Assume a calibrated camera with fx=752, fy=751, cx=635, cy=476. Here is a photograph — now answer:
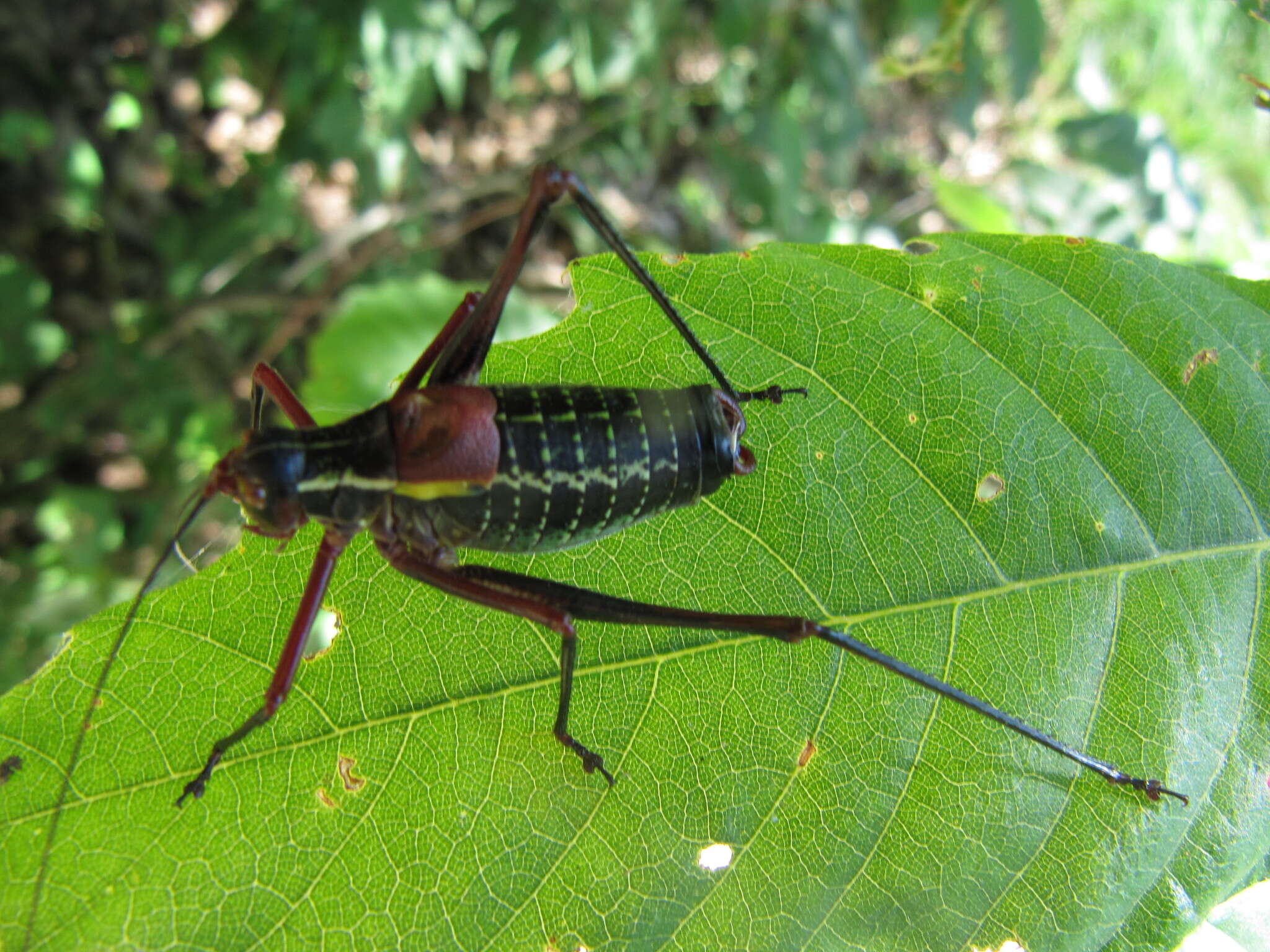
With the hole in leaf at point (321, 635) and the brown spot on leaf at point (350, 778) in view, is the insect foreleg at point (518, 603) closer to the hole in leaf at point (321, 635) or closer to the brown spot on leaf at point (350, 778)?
the hole in leaf at point (321, 635)

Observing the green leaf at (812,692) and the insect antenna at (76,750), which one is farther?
the green leaf at (812,692)

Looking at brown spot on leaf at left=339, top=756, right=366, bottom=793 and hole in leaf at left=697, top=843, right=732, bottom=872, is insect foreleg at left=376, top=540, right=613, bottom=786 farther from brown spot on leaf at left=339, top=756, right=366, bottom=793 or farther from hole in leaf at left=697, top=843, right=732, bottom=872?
brown spot on leaf at left=339, top=756, right=366, bottom=793

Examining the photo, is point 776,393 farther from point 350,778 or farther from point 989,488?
point 350,778

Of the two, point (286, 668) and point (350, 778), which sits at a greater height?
point (286, 668)

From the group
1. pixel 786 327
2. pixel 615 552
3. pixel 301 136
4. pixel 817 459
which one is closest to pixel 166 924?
pixel 615 552

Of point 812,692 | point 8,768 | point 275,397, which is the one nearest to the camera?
point 8,768

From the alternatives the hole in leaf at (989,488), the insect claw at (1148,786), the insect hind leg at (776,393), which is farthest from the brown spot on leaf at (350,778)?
the insect claw at (1148,786)

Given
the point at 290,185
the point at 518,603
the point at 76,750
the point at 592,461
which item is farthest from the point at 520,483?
the point at 290,185
